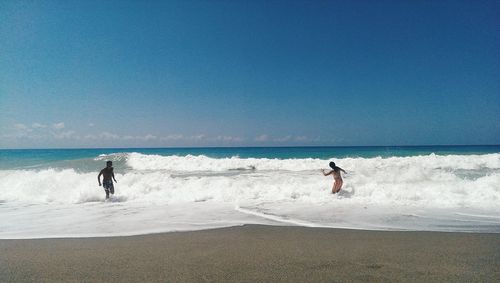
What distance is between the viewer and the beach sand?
3777 mm

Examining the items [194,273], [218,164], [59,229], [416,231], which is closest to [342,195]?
[416,231]

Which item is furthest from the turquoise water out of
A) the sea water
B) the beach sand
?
the beach sand

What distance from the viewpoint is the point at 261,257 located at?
4.41 meters

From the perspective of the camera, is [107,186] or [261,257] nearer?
[261,257]

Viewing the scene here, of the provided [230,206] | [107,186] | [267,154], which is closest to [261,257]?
[230,206]

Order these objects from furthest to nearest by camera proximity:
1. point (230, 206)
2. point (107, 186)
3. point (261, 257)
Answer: point (107, 186) < point (230, 206) < point (261, 257)

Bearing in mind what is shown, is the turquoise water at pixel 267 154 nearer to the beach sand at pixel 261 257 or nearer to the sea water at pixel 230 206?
the sea water at pixel 230 206

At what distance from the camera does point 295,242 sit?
5.14 m

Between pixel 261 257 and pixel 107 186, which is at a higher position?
pixel 107 186

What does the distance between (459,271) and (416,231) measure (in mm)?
2120

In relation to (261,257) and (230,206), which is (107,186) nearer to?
(230,206)

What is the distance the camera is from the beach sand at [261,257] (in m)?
3.78

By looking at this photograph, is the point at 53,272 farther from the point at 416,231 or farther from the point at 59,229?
the point at 416,231

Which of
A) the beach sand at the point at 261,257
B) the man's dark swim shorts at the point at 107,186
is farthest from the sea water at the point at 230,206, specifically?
the beach sand at the point at 261,257
